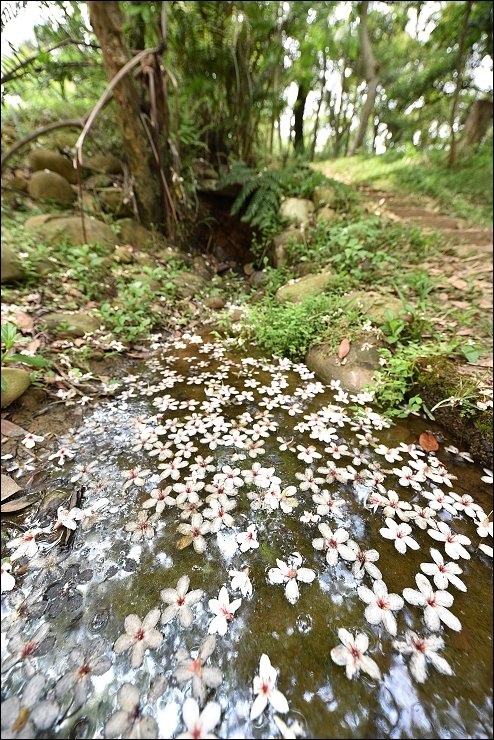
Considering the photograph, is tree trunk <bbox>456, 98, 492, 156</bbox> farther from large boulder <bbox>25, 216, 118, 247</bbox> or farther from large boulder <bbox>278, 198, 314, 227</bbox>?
large boulder <bbox>25, 216, 118, 247</bbox>

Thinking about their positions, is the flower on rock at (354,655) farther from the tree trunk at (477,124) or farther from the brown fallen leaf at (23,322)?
the tree trunk at (477,124)

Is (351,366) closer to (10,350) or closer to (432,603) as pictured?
(432,603)

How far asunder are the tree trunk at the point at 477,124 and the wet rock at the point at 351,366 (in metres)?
10.5

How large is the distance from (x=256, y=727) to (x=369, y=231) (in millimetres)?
5805

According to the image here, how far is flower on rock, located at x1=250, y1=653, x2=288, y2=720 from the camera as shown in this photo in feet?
4.03

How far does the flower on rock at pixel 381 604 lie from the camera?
1.49m

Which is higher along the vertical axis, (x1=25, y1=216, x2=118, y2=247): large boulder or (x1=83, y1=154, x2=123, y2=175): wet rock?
(x1=83, y1=154, x2=123, y2=175): wet rock

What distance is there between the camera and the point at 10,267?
4.08 meters

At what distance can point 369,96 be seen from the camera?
10.7 metres

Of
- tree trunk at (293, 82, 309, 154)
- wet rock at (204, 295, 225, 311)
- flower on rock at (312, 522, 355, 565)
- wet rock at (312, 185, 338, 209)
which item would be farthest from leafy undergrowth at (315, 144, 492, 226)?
flower on rock at (312, 522, 355, 565)

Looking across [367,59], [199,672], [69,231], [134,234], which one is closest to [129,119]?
[134,234]

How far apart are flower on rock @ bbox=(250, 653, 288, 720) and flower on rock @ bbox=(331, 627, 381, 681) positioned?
0.88ft

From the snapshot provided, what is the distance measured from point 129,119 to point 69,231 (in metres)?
2.16

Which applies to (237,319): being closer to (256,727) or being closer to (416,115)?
(256,727)
